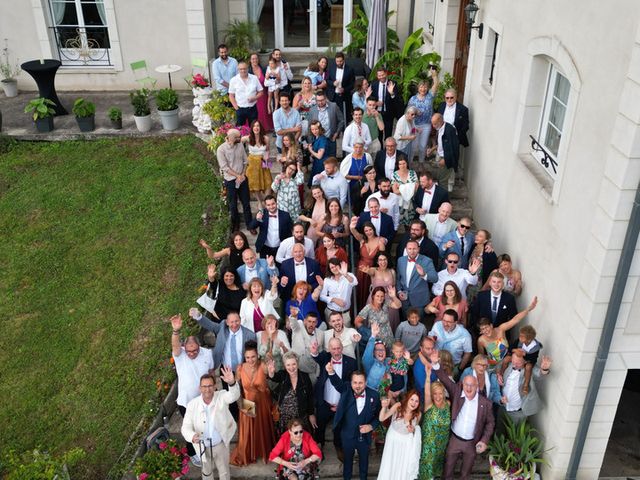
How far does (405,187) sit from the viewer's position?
1024cm

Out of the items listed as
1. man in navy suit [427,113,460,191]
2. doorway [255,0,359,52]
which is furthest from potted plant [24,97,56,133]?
man in navy suit [427,113,460,191]

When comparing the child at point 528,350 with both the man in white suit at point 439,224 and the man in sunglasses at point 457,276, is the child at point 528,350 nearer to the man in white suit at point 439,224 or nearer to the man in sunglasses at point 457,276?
the man in sunglasses at point 457,276

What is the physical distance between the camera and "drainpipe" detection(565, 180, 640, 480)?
6562 millimetres

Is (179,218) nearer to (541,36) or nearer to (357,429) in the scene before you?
(357,429)

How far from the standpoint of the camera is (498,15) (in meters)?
10.3

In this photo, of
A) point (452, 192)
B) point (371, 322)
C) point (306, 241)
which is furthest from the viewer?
point (452, 192)

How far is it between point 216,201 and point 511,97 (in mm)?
5620

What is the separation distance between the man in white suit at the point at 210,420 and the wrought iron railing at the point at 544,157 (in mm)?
4753

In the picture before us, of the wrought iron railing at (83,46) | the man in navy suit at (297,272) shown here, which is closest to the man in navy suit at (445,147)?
the man in navy suit at (297,272)

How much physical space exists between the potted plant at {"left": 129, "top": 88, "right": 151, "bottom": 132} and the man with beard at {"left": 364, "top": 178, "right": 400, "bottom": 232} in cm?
669

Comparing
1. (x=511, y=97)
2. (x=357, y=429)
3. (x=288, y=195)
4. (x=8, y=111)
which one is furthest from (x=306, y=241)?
(x=8, y=111)

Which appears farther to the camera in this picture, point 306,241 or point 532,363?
point 306,241

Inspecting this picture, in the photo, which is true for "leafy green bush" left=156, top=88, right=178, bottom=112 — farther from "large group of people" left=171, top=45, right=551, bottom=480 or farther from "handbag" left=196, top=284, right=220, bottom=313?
"handbag" left=196, top=284, right=220, bottom=313

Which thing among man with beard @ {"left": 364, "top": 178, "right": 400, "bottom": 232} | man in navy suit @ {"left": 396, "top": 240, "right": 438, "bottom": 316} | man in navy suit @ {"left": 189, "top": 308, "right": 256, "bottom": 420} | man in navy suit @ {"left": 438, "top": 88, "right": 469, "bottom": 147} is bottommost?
man in navy suit @ {"left": 189, "top": 308, "right": 256, "bottom": 420}
